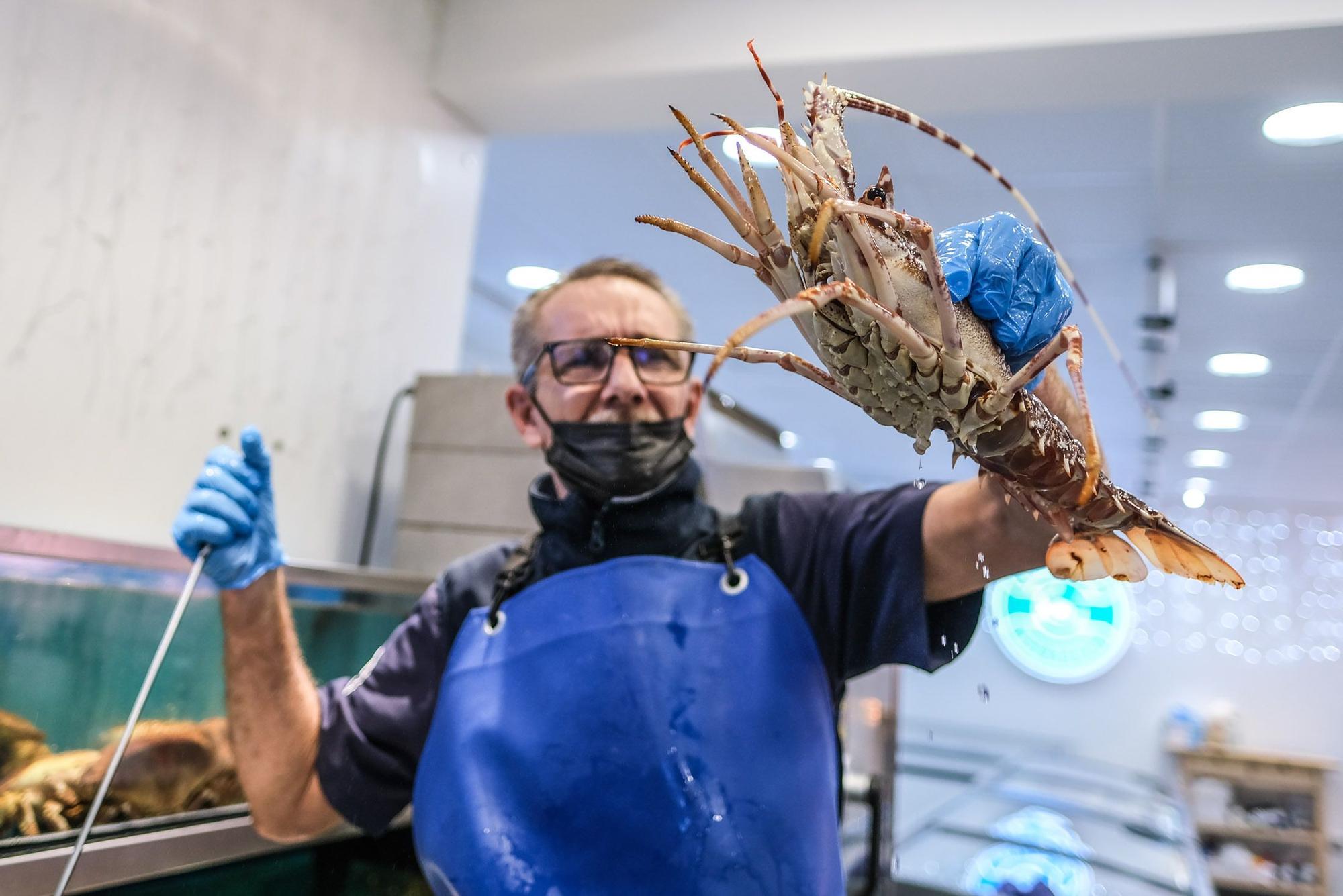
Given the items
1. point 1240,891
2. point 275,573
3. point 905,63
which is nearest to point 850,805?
point 275,573

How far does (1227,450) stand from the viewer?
10.6 ft

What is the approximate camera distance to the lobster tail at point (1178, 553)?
2.60 ft

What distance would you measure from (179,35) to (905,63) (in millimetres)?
1470

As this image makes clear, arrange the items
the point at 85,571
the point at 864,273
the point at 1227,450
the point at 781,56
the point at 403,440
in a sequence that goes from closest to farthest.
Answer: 1. the point at 864,273
2. the point at 85,571
3. the point at 781,56
4. the point at 403,440
5. the point at 1227,450

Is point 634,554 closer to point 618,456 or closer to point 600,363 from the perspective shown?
point 618,456

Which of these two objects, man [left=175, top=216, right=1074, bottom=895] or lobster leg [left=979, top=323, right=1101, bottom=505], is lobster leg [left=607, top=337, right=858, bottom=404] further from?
man [left=175, top=216, right=1074, bottom=895]

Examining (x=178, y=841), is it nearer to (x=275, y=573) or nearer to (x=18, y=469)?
(x=275, y=573)

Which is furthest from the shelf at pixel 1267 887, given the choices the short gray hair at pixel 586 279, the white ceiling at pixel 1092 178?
the short gray hair at pixel 586 279

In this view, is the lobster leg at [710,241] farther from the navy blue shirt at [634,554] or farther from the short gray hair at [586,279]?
the short gray hair at [586,279]

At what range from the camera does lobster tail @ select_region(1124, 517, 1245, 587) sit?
0.79 m

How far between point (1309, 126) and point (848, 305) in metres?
0.97

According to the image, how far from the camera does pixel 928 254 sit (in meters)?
0.65

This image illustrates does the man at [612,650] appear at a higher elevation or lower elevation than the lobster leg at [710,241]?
lower

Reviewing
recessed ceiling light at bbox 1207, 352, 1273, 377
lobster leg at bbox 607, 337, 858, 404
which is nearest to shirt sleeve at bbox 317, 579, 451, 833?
lobster leg at bbox 607, 337, 858, 404
